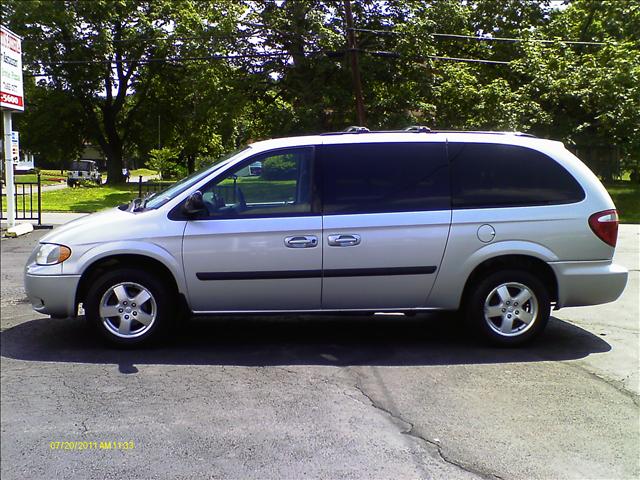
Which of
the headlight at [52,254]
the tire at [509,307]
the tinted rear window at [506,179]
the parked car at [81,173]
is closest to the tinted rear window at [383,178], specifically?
the tinted rear window at [506,179]

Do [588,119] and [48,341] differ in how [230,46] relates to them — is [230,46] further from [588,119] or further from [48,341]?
[48,341]

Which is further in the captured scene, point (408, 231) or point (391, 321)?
point (391, 321)

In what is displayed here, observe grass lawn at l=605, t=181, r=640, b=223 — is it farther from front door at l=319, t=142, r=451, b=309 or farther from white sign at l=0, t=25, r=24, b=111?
white sign at l=0, t=25, r=24, b=111

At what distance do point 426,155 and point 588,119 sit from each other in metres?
21.2

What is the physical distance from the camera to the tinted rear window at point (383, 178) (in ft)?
17.2

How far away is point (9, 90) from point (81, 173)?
31149 millimetres

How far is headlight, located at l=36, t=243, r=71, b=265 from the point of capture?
509 centimetres

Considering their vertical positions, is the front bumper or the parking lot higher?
the front bumper

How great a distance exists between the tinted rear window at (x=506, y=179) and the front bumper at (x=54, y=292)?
3443 mm

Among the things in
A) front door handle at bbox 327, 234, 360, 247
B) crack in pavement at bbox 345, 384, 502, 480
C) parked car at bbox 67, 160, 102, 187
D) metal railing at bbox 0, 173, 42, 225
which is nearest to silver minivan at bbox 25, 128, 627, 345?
front door handle at bbox 327, 234, 360, 247

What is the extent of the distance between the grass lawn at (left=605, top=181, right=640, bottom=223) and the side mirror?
17474 millimetres

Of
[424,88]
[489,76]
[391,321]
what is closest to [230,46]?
[424,88]

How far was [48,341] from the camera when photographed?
5.43 meters

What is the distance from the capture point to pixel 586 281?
5.35m
